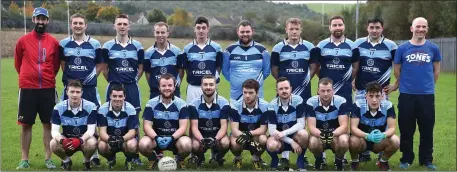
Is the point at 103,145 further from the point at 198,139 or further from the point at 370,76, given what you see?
the point at 370,76

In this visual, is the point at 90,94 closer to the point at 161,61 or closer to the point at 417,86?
the point at 161,61

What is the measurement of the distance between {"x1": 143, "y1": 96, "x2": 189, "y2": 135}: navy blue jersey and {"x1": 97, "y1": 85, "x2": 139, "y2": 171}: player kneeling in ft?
0.71

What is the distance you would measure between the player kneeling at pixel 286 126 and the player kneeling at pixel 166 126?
1.11 meters

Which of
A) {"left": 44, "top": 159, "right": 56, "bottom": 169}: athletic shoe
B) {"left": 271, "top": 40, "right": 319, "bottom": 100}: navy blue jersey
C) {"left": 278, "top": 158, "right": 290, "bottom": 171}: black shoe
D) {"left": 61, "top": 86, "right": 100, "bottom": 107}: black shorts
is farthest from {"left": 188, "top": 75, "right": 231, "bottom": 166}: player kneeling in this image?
{"left": 44, "top": 159, "right": 56, "bottom": 169}: athletic shoe

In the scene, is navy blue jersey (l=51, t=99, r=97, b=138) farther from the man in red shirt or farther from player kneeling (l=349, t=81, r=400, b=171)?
player kneeling (l=349, t=81, r=400, b=171)

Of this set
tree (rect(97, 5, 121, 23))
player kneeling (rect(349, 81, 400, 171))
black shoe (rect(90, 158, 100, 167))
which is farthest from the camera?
tree (rect(97, 5, 121, 23))

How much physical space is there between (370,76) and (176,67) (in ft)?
9.20

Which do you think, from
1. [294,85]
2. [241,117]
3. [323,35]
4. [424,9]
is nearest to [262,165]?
[241,117]

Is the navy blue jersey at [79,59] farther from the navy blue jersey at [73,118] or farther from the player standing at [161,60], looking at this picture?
the player standing at [161,60]

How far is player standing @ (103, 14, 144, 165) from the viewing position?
8070mm

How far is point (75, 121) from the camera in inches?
293

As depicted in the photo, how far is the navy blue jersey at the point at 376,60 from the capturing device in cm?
812

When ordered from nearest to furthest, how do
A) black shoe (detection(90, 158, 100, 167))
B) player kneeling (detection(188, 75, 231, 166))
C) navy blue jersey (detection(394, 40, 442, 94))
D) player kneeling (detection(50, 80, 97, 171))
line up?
1. player kneeling (detection(50, 80, 97, 171))
2. player kneeling (detection(188, 75, 231, 166))
3. navy blue jersey (detection(394, 40, 442, 94))
4. black shoe (detection(90, 158, 100, 167))

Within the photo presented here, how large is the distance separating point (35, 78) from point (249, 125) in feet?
9.62
